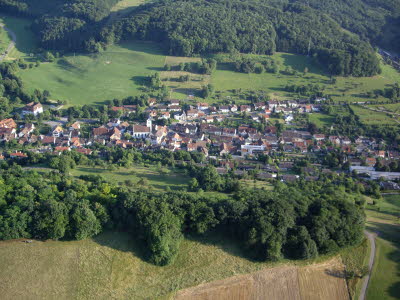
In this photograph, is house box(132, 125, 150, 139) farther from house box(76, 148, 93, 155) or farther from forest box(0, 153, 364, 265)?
forest box(0, 153, 364, 265)

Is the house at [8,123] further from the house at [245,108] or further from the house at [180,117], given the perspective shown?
the house at [245,108]

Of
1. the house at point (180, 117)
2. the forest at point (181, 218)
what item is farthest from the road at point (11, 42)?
the forest at point (181, 218)

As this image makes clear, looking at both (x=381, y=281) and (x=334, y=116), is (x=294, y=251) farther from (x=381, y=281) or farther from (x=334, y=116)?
(x=334, y=116)

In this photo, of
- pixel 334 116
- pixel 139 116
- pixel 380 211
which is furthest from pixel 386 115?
pixel 139 116

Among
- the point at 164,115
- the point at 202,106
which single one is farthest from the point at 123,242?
the point at 202,106

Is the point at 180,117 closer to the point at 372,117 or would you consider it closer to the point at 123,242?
the point at 372,117

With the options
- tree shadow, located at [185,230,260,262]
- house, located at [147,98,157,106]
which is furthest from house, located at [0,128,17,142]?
tree shadow, located at [185,230,260,262]
